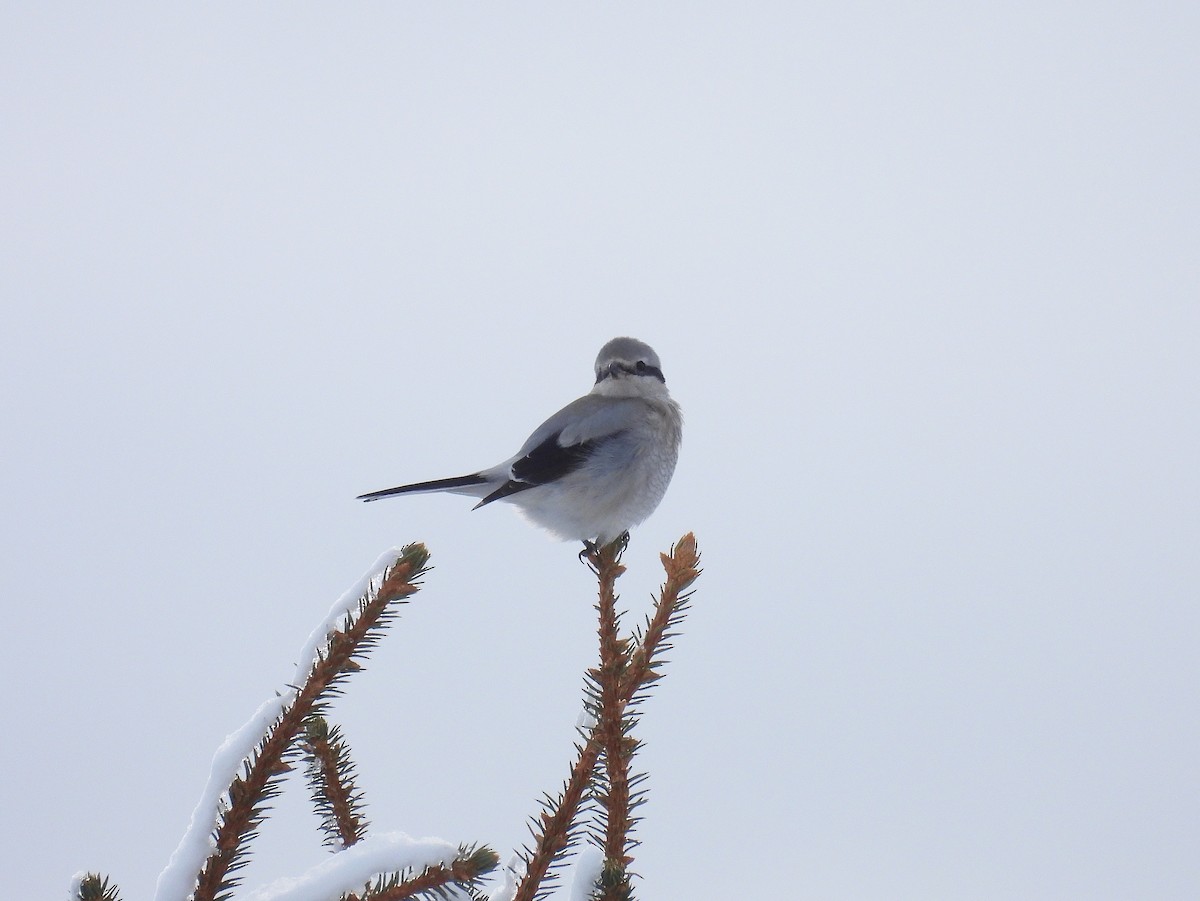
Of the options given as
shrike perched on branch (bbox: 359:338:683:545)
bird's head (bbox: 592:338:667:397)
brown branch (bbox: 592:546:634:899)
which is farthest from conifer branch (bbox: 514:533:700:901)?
bird's head (bbox: 592:338:667:397)

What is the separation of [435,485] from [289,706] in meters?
2.31

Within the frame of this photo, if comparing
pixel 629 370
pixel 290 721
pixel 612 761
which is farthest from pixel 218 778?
pixel 629 370

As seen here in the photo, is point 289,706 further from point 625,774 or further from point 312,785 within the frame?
point 625,774

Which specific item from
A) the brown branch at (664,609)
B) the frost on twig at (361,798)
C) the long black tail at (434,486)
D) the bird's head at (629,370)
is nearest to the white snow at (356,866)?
the frost on twig at (361,798)

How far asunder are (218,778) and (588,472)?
244 centimetres

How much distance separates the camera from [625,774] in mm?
1626

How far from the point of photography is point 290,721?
1.45m

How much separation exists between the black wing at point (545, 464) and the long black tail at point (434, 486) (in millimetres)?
130

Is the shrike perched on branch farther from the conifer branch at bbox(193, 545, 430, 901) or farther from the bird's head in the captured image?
the conifer branch at bbox(193, 545, 430, 901)

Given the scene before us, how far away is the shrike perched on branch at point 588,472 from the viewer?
3.72m

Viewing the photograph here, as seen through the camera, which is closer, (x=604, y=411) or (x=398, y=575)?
(x=398, y=575)

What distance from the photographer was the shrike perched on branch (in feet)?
12.2

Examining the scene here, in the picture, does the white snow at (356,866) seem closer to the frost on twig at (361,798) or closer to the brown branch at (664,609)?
the frost on twig at (361,798)

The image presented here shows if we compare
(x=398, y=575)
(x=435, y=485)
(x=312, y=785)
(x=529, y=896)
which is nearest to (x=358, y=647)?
(x=398, y=575)
